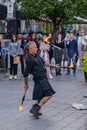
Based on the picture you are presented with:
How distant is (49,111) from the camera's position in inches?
419

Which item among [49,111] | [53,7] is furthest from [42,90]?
[53,7]

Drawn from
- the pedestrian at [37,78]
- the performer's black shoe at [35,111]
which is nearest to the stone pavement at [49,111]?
the performer's black shoe at [35,111]

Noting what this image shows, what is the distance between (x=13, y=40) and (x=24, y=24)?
1782cm

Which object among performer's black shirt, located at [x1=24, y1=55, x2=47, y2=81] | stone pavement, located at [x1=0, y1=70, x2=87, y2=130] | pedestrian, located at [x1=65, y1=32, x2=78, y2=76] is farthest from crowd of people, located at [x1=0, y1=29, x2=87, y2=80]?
performer's black shirt, located at [x1=24, y1=55, x2=47, y2=81]

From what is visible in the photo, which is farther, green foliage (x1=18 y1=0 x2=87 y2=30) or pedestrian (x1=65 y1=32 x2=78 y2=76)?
green foliage (x1=18 y1=0 x2=87 y2=30)

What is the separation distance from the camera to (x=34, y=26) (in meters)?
39.6

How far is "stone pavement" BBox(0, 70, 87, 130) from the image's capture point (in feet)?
29.8

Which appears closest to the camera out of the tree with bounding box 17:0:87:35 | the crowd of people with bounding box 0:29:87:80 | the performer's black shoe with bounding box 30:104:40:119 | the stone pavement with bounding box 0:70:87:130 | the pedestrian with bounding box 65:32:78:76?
the stone pavement with bounding box 0:70:87:130

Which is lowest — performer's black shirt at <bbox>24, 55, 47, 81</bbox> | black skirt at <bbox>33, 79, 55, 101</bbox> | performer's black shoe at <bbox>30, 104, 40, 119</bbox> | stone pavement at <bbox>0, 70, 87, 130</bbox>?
stone pavement at <bbox>0, 70, 87, 130</bbox>

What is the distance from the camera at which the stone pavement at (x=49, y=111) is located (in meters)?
9.07

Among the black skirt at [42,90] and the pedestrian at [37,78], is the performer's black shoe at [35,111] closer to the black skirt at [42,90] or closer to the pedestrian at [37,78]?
the pedestrian at [37,78]

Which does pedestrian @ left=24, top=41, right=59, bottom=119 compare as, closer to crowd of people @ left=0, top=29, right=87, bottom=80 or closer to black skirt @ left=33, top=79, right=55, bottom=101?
black skirt @ left=33, top=79, right=55, bottom=101

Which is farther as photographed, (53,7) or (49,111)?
(53,7)

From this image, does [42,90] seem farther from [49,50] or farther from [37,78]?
[49,50]
